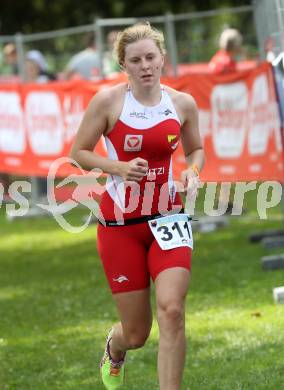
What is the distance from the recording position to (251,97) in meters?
13.0

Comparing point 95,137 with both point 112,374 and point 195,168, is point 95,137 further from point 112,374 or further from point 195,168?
point 112,374

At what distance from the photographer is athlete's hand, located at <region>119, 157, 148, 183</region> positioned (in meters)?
6.30

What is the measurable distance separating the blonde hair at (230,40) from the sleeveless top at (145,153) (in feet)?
28.9

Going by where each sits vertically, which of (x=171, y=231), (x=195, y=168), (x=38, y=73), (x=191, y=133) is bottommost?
(x=38, y=73)

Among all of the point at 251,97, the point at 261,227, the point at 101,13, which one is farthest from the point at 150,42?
the point at 101,13

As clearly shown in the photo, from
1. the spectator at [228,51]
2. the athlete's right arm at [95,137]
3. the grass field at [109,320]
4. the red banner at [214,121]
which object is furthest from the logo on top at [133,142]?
the spectator at [228,51]

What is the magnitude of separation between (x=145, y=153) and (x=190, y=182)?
0.30 meters

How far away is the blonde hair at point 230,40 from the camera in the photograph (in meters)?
15.3

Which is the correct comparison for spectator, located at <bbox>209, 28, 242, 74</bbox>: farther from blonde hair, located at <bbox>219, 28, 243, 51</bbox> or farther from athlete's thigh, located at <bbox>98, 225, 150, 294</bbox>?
athlete's thigh, located at <bbox>98, 225, 150, 294</bbox>

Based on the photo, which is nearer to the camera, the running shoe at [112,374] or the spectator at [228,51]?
the running shoe at [112,374]

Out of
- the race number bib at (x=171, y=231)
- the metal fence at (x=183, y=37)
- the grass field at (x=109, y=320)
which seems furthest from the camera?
the metal fence at (x=183, y=37)

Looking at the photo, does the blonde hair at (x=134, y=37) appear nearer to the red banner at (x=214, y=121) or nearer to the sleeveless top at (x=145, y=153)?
the sleeveless top at (x=145, y=153)

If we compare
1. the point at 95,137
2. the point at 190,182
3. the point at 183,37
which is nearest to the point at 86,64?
the point at 183,37

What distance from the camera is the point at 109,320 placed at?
31.3 ft
